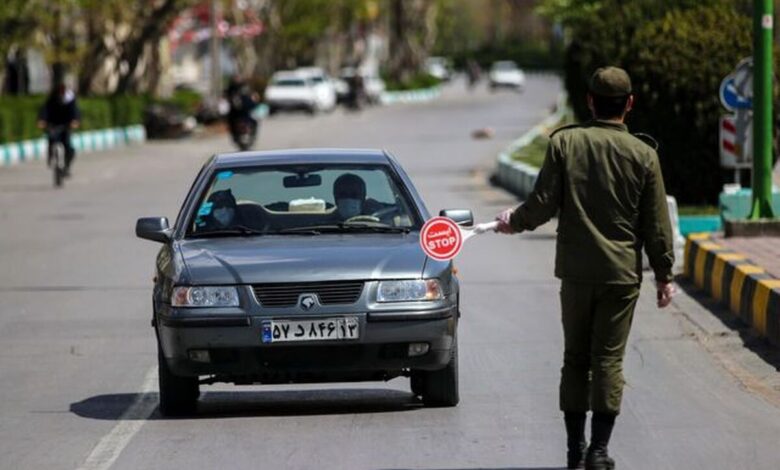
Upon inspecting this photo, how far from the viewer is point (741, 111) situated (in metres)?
20.5

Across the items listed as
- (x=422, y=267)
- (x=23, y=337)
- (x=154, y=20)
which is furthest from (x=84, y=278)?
(x=154, y=20)

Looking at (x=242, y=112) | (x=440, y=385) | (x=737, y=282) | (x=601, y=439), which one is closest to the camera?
(x=601, y=439)

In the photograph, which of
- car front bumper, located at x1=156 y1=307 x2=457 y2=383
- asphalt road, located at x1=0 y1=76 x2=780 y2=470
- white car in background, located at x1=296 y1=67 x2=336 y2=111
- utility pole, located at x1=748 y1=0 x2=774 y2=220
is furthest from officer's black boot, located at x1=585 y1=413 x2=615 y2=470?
white car in background, located at x1=296 y1=67 x2=336 y2=111

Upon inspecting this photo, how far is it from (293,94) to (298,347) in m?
69.0

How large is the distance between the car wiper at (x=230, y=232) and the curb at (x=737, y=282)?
3.99m

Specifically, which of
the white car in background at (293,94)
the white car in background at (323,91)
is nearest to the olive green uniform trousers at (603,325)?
the white car in background at (293,94)

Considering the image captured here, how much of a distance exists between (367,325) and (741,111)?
11.5m

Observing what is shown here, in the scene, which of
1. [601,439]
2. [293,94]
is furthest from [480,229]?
[293,94]

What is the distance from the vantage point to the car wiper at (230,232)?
10695mm

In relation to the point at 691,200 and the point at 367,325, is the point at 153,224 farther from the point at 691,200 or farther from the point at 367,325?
the point at 691,200

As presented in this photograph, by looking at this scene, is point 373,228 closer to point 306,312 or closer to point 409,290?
point 409,290

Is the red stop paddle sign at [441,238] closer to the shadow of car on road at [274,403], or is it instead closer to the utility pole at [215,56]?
the shadow of car on road at [274,403]

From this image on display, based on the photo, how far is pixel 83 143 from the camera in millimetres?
50188

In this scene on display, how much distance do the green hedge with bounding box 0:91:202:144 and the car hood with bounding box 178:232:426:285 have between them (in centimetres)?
3452
